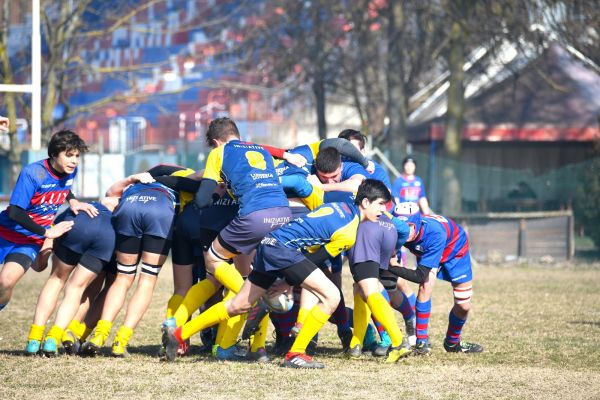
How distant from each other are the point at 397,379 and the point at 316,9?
813 inches

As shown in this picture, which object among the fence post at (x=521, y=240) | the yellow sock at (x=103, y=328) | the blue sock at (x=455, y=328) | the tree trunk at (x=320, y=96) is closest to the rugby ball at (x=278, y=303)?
the yellow sock at (x=103, y=328)

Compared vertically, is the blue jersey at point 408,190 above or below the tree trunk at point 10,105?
below

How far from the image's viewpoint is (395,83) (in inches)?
993

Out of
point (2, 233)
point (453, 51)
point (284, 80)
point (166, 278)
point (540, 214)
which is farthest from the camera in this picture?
point (284, 80)

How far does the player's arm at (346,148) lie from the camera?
898cm

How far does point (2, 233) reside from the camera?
8.27 m

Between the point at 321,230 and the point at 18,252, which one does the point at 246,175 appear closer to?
the point at 321,230

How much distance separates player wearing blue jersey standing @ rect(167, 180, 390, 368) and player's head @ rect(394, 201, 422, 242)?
67cm

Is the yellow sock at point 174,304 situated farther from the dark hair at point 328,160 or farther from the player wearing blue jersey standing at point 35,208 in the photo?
the dark hair at point 328,160

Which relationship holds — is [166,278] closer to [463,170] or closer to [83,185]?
[83,185]

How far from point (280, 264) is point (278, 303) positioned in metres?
0.42

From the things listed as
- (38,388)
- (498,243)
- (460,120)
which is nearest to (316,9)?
(460,120)

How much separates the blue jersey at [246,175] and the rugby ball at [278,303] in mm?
711

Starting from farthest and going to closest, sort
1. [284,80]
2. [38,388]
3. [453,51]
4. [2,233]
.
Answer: [284,80], [453,51], [2,233], [38,388]
